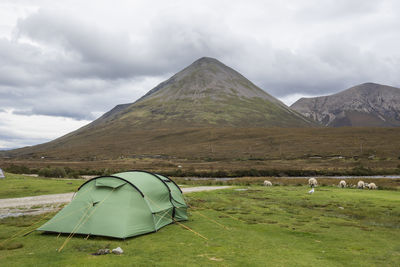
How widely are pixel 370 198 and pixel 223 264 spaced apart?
73.2 feet

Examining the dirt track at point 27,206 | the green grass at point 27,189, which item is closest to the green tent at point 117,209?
the dirt track at point 27,206

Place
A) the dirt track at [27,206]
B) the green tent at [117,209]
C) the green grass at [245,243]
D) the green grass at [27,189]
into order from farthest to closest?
the green grass at [27,189], the dirt track at [27,206], the green tent at [117,209], the green grass at [245,243]

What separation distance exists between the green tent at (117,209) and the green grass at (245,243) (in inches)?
18.7

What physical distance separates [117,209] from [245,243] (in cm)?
616

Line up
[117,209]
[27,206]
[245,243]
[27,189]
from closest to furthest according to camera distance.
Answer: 1. [245,243]
2. [117,209]
3. [27,206]
4. [27,189]

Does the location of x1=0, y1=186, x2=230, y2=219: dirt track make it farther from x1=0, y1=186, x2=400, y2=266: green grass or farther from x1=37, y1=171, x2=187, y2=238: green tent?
x1=37, y1=171, x2=187, y2=238: green tent

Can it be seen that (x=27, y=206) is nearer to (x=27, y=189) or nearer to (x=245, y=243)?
(x=27, y=189)

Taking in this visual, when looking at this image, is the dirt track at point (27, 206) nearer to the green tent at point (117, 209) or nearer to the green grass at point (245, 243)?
A: the green grass at point (245, 243)

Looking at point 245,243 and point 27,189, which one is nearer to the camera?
point 245,243

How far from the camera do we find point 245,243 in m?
13.1

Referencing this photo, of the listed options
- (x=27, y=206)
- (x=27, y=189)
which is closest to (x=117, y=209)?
(x=27, y=206)

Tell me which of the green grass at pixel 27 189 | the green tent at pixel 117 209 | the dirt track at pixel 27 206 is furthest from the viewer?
the green grass at pixel 27 189

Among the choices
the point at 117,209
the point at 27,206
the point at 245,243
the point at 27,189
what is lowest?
the point at 245,243

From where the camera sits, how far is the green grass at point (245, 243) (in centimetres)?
1048
